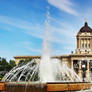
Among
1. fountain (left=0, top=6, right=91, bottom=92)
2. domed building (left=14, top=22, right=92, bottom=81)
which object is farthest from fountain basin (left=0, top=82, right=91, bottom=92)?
domed building (left=14, top=22, right=92, bottom=81)

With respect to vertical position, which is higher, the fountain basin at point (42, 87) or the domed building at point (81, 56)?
the domed building at point (81, 56)

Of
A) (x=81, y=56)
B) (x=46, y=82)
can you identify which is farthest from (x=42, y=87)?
(x=81, y=56)

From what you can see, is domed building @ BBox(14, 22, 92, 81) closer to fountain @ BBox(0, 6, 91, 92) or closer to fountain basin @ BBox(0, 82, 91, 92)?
fountain @ BBox(0, 6, 91, 92)

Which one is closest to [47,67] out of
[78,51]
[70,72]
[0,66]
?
[70,72]

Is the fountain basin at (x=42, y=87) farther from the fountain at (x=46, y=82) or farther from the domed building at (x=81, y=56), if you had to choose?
the domed building at (x=81, y=56)

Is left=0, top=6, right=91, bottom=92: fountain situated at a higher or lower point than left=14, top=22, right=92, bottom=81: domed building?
lower

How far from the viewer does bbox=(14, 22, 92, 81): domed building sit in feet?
295

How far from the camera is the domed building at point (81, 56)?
89.9m

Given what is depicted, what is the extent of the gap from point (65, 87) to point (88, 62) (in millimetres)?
76093

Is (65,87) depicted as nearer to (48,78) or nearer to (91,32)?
(48,78)

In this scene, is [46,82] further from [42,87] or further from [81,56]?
[81,56]

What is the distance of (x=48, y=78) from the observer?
17484mm

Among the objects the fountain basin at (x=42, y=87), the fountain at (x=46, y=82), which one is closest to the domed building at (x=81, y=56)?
the fountain at (x=46, y=82)

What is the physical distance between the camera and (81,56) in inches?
3561
